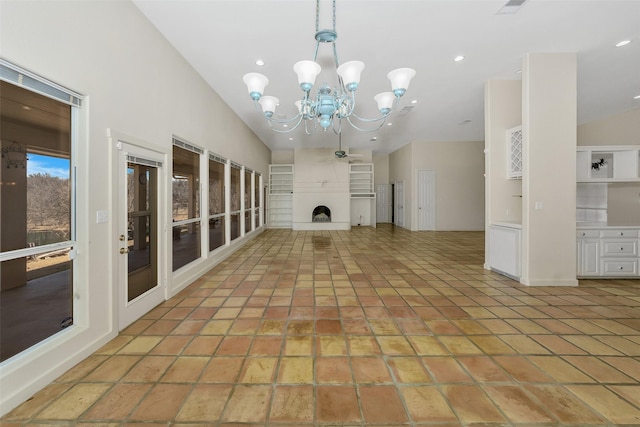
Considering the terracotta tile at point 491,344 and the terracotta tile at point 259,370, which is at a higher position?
the terracotta tile at point 491,344

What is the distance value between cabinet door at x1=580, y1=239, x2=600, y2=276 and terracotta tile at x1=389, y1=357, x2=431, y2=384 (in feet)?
12.4

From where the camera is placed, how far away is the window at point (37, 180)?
75.6 inches

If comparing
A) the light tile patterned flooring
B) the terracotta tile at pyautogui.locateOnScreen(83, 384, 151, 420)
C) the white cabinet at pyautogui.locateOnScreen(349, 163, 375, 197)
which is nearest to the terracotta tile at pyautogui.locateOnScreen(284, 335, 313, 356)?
the light tile patterned flooring

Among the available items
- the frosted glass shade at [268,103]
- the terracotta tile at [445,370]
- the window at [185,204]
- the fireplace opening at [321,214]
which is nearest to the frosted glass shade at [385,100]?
the frosted glass shade at [268,103]

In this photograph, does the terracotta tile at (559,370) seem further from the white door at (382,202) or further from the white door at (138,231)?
the white door at (382,202)

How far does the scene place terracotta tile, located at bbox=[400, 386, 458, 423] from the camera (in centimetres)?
151

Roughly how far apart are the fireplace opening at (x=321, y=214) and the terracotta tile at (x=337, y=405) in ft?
28.3

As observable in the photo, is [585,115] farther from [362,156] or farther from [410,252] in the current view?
[362,156]

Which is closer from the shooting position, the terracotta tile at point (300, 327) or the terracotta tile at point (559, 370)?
the terracotta tile at point (559, 370)

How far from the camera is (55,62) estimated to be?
6.13ft

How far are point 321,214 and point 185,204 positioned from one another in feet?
22.3

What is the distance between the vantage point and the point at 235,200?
6.58 m

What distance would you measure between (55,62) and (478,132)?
9425mm

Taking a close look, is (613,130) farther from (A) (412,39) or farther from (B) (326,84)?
(B) (326,84)
